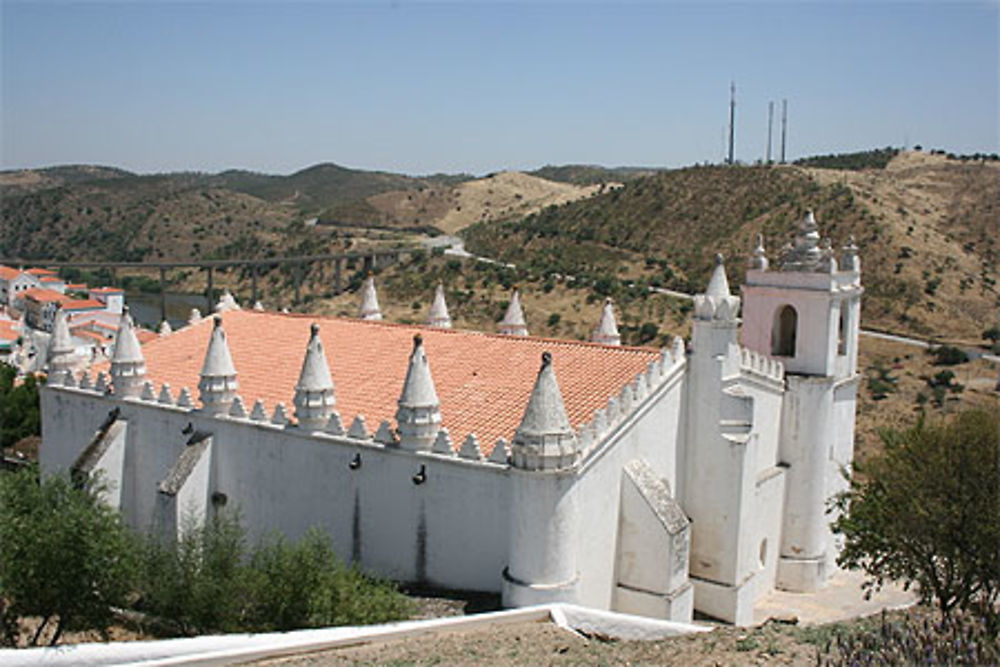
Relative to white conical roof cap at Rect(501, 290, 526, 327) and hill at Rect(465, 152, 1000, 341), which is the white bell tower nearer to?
white conical roof cap at Rect(501, 290, 526, 327)

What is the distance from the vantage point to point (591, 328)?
216 feet

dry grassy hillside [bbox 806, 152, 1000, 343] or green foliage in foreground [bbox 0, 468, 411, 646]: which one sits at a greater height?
dry grassy hillside [bbox 806, 152, 1000, 343]

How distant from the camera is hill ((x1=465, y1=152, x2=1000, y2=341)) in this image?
68.2 meters

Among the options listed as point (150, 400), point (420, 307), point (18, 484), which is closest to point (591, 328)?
point (420, 307)

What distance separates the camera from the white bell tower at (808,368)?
2514 cm

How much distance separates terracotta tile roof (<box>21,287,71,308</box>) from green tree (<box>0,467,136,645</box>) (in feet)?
241

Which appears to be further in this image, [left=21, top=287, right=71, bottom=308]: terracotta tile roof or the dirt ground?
[left=21, top=287, right=71, bottom=308]: terracotta tile roof

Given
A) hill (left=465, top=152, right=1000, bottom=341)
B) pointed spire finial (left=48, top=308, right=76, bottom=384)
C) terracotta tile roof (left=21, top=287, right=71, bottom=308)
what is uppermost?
hill (left=465, top=152, right=1000, bottom=341)

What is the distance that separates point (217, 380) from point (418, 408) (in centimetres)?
595

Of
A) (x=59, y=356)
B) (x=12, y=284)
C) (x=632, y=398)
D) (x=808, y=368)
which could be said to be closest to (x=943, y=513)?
(x=632, y=398)

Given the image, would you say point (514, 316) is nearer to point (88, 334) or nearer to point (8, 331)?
point (88, 334)

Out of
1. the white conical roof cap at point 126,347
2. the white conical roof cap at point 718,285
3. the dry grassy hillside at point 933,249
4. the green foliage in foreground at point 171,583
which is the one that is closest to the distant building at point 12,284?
the white conical roof cap at point 126,347

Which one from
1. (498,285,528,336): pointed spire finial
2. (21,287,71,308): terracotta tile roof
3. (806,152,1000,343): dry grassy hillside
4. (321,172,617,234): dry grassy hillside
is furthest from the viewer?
(321,172,617,234): dry grassy hillside

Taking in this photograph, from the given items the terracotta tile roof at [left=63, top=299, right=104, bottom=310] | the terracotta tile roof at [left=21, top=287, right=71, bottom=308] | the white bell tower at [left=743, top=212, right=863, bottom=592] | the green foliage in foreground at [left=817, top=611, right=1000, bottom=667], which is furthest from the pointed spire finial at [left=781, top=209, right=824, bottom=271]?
the terracotta tile roof at [left=21, top=287, right=71, bottom=308]
